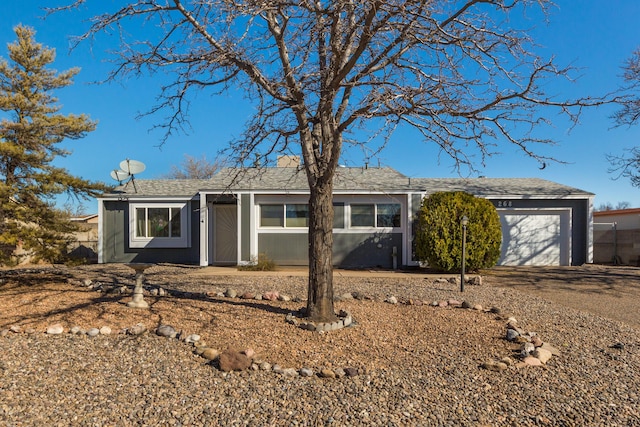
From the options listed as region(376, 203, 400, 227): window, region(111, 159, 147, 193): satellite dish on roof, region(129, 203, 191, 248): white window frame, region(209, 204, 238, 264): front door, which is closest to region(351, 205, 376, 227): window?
region(376, 203, 400, 227): window

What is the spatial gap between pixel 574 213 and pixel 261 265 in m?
10.8

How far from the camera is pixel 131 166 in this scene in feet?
45.6

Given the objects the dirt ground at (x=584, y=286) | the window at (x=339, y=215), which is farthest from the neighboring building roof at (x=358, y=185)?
the dirt ground at (x=584, y=286)

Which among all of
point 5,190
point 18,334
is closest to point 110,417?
point 18,334

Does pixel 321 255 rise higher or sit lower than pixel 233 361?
higher

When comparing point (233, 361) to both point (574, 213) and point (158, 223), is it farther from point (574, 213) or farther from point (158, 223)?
point (574, 213)

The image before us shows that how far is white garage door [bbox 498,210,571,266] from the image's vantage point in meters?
14.2

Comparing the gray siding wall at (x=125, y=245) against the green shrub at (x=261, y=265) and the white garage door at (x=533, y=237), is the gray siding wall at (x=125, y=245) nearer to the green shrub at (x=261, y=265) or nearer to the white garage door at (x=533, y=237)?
the green shrub at (x=261, y=265)

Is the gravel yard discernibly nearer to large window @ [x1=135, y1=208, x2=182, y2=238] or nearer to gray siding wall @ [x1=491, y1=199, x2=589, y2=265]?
large window @ [x1=135, y1=208, x2=182, y2=238]

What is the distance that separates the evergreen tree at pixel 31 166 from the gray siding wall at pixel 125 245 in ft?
17.4

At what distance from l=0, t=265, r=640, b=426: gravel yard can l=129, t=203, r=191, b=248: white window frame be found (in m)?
6.21

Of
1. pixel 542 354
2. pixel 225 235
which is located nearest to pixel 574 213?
pixel 542 354

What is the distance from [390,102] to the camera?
15.8ft

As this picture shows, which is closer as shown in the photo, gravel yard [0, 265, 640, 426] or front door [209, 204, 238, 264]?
gravel yard [0, 265, 640, 426]
